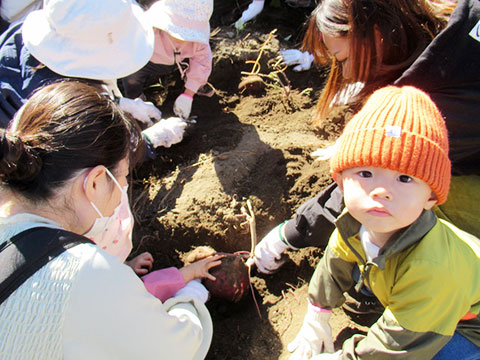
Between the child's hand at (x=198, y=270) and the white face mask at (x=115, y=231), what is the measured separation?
34 centimetres

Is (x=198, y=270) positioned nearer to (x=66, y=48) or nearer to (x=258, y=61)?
(x=66, y=48)

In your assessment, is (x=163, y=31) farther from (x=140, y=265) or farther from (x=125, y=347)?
(x=125, y=347)

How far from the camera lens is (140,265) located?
7.00ft

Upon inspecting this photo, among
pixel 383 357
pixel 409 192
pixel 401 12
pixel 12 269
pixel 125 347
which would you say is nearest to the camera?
Answer: pixel 12 269

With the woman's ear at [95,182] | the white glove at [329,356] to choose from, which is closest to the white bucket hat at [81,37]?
the woman's ear at [95,182]

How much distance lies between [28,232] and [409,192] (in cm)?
112

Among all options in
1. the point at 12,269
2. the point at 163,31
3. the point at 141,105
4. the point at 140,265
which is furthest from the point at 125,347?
the point at 163,31

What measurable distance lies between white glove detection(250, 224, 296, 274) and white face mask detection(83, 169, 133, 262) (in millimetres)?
762

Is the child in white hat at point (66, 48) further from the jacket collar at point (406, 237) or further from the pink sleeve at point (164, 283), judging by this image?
the jacket collar at point (406, 237)

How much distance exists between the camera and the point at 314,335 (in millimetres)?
1799

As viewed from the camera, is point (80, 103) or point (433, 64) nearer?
point (80, 103)

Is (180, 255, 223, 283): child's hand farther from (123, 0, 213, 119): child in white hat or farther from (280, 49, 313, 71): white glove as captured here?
(280, 49, 313, 71): white glove

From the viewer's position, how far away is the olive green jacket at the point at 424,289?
1.24 metres

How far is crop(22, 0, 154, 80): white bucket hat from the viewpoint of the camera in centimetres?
181
